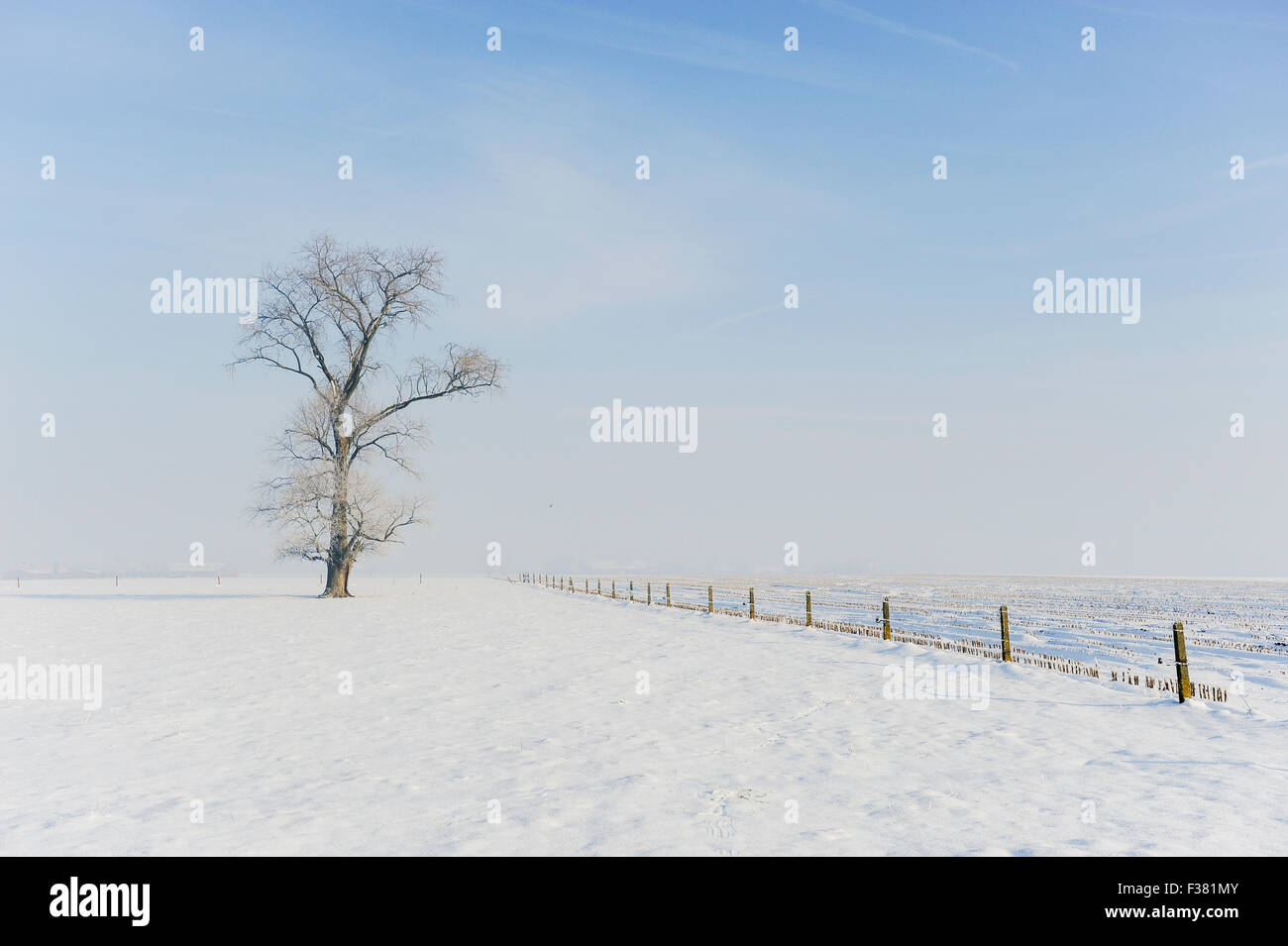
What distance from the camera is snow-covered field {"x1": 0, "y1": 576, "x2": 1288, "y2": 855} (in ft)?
20.3

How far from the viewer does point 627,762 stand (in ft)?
27.8

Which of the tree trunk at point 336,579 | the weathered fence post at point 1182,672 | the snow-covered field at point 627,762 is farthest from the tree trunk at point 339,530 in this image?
the weathered fence post at point 1182,672

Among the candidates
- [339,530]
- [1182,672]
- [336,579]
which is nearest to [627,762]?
[1182,672]

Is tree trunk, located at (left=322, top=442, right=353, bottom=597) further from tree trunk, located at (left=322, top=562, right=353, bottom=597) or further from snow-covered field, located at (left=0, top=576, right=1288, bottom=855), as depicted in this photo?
snow-covered field, located at (left=0, top=576, right=1288, bottom=855)

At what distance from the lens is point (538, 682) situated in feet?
45.8

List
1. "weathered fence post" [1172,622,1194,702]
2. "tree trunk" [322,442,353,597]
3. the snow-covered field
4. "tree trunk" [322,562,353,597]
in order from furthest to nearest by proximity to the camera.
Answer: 1. "tree trunk" [322,562,353,597]
2. "tree trunk" [322,442,353,597]
3. "weathered fence post" [1172,622,1194,702]
4. the snow-covered field

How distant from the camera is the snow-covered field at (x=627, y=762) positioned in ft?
20.3

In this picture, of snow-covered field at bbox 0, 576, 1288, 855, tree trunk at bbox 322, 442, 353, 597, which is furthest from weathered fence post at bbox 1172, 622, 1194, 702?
tree trunk at bbox 322, 442, 353, 597

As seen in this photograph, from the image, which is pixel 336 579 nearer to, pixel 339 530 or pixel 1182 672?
pixel 339 530

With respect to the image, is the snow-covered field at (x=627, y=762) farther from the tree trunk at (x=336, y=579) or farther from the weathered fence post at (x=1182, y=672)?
the tree trunk at (x=336, y=579)

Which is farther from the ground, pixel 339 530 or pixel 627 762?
pixel 339 530
